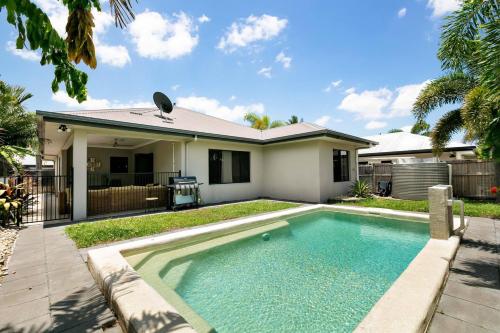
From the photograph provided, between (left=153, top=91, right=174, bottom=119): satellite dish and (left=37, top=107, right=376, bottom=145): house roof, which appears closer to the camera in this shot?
(left=37, top=107, right=376, bottom=145): house roof

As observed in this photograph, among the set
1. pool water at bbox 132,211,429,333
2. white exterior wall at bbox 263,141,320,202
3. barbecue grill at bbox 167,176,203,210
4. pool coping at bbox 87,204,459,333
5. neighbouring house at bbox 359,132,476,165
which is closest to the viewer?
pool coping at bbox 87,204,459,333

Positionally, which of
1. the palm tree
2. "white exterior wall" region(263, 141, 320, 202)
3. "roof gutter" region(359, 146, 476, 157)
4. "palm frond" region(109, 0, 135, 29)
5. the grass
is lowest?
A: the grass

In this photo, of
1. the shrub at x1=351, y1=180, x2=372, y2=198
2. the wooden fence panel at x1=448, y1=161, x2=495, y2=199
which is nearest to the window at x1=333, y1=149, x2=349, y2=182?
the shrub at x1=351, y1=180, x2=372, y2=198

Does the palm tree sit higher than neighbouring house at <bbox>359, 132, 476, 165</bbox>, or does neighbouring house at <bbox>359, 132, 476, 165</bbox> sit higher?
the palm tree

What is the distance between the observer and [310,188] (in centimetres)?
1174

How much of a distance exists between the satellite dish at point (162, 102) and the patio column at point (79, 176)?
455 centimetres

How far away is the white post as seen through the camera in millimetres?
4664

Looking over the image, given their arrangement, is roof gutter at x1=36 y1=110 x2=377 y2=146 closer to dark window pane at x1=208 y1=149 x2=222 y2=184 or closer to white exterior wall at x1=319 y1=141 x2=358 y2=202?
white exterior wall at x1=319 y1=141 x2=358 y2=202

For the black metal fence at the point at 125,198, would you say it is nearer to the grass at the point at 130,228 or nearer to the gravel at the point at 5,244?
the grass at the point at 130,228

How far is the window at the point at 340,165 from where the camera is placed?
13.1 m

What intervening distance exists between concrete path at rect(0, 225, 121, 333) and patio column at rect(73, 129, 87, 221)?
3.29m

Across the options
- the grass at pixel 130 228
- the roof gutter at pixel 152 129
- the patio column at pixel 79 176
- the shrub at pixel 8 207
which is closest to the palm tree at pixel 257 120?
the roof gutter at pixel 152 129

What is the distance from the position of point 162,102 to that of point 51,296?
1083 cm

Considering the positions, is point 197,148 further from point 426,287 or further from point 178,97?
point 426,287
